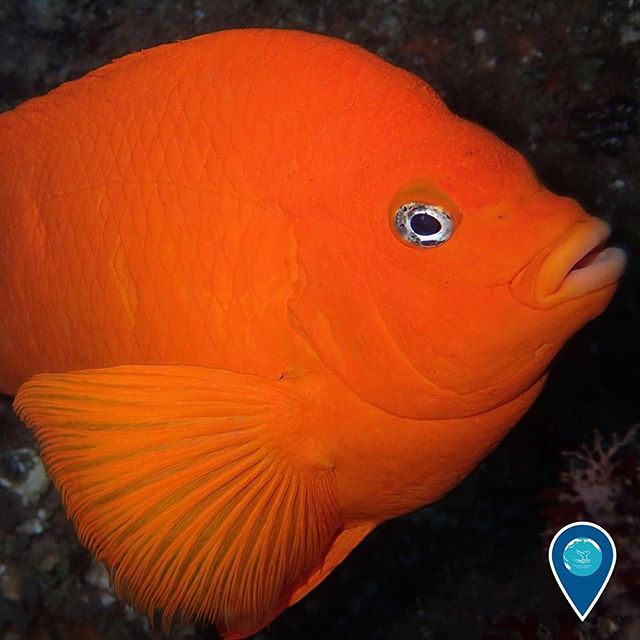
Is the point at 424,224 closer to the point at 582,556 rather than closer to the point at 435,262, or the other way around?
the point at 435,262

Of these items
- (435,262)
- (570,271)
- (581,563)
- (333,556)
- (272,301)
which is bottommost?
(333,556)

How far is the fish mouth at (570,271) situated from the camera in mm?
1742

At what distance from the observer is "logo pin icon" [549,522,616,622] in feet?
9.64

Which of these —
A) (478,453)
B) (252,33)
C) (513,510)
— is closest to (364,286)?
(478,453)

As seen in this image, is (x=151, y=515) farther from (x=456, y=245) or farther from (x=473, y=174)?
(x=473, y=174)

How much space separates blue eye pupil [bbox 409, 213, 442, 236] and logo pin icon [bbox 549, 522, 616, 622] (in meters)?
1.75

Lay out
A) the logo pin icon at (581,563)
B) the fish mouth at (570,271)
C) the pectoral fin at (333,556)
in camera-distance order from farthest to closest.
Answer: the logo pin icon at (581,563) < the pectoral fin at (333,556) < the fish mouth at (570,271)

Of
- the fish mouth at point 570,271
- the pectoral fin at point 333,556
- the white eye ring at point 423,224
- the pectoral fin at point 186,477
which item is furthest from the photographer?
the pectoral fin at point 333,556

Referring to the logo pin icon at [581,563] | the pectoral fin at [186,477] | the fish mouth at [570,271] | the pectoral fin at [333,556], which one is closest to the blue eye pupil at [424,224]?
the fish mouth at [570,271]

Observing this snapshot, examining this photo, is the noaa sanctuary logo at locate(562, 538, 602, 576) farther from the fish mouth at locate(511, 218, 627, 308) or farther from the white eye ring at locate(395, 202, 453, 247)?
the white eye ring at locate(395, 202, 453, 247)

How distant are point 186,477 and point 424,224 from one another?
1.09 metres

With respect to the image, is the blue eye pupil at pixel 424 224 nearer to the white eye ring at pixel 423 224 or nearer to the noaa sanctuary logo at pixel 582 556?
the white eye ring at pixel 423 224

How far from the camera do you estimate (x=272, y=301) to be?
212 cm

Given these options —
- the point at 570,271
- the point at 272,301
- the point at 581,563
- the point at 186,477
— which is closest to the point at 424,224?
the point at 570,271
